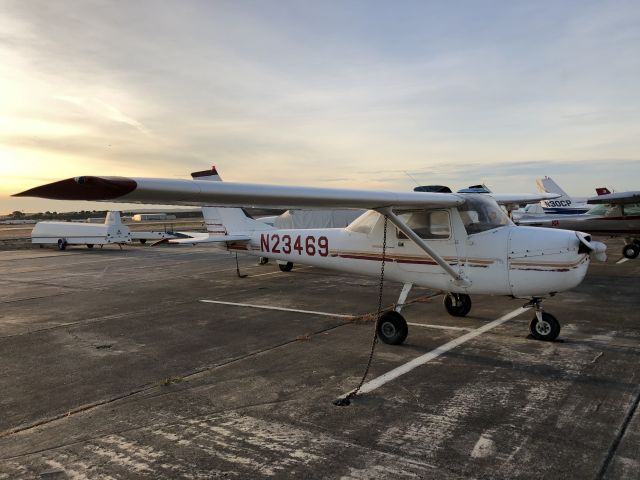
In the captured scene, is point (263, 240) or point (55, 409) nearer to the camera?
point (55, 409)

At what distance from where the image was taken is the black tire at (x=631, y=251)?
17.7 meters

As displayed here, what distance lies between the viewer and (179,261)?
20.0 m

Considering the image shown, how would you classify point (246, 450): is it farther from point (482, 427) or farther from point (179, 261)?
point (179, 261)

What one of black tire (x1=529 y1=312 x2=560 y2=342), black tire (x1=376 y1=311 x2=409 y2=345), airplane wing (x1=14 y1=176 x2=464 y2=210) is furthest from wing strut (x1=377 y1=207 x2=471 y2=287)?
black tire (x1=529 y1=312 x2=560 y2=342)

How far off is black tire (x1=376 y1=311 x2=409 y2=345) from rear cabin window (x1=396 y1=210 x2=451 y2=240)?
1.32m

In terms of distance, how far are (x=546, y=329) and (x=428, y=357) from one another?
1.92 meters

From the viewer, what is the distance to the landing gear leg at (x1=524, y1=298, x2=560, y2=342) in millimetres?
6582

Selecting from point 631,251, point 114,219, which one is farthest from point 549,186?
point 114,219

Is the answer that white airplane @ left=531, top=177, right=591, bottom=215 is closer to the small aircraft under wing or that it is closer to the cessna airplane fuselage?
the small aircraft under wing

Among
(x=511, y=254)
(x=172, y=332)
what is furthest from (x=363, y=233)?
(x=172, y=332)

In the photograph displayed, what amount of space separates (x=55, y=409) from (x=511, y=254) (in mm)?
5804

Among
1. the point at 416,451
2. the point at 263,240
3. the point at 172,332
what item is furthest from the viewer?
the point at 263,240

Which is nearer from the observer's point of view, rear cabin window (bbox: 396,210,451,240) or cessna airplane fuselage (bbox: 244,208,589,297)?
cessna airplane fuselage (bbox: 244,208,589,297)

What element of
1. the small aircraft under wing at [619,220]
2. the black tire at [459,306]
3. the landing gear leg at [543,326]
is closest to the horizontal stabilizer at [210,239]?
the black tire at [459,306]
